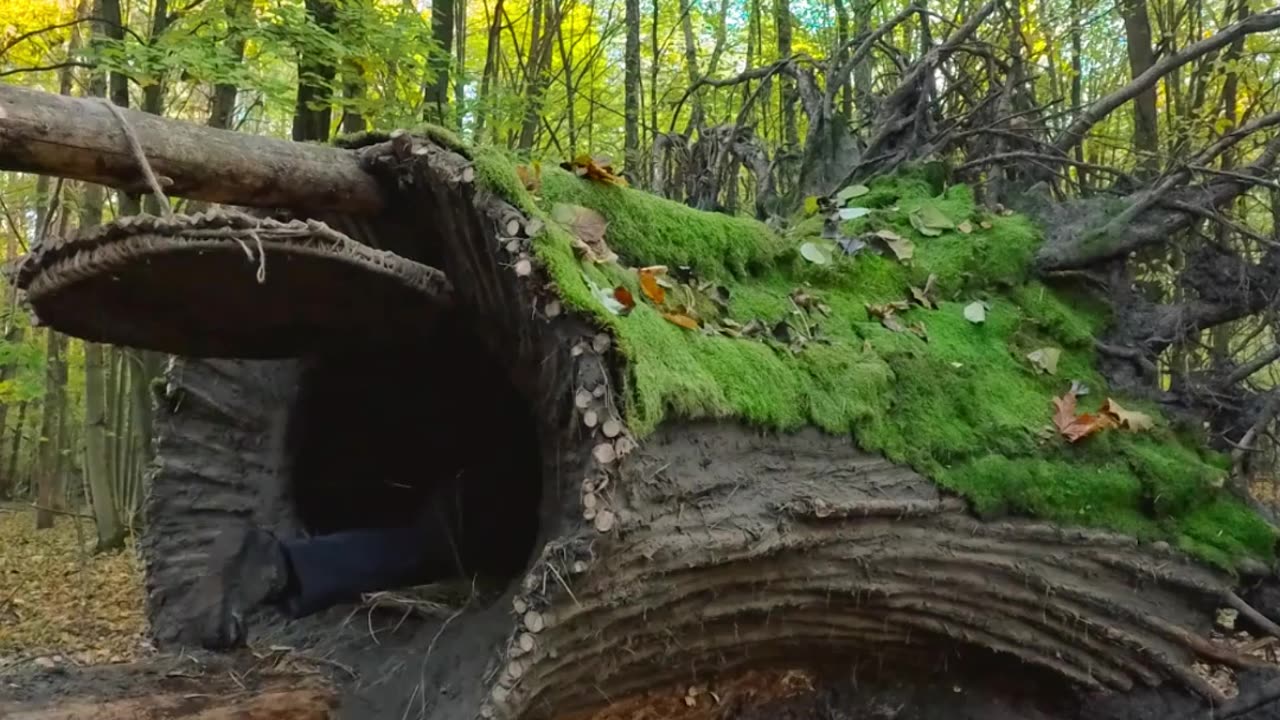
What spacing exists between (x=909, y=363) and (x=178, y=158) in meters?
2.60

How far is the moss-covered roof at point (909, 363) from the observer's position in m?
2.77

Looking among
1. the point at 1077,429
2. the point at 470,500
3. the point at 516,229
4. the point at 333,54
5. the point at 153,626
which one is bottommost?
the point at 153,626

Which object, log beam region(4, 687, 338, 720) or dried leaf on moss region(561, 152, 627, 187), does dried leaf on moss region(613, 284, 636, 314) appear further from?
log beam region(4, 687, 338, 720)

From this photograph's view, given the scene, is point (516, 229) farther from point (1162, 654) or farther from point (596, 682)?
point (1162, 654)

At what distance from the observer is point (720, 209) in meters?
6.23

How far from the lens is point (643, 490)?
96.0 inches

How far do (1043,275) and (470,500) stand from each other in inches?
117

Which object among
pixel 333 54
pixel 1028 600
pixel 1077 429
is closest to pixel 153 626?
pixel 1028 600

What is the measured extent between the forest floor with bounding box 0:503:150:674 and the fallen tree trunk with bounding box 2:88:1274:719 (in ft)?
7.24

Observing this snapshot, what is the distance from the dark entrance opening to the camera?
3.40 meters

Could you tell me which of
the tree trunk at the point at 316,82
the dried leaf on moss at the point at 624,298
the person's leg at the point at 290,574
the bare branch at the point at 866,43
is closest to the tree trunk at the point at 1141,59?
the bare branch at the point at 866,43

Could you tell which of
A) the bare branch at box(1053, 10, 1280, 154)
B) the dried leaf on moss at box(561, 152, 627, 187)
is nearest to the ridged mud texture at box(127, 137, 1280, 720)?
the dried leaf on moss at box(561, 152, 627, 187)

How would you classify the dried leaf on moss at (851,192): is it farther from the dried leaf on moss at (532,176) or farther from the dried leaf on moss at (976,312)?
the dried leaf on moss at (532,176)

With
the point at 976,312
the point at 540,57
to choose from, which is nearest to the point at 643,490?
the point at 976,312
